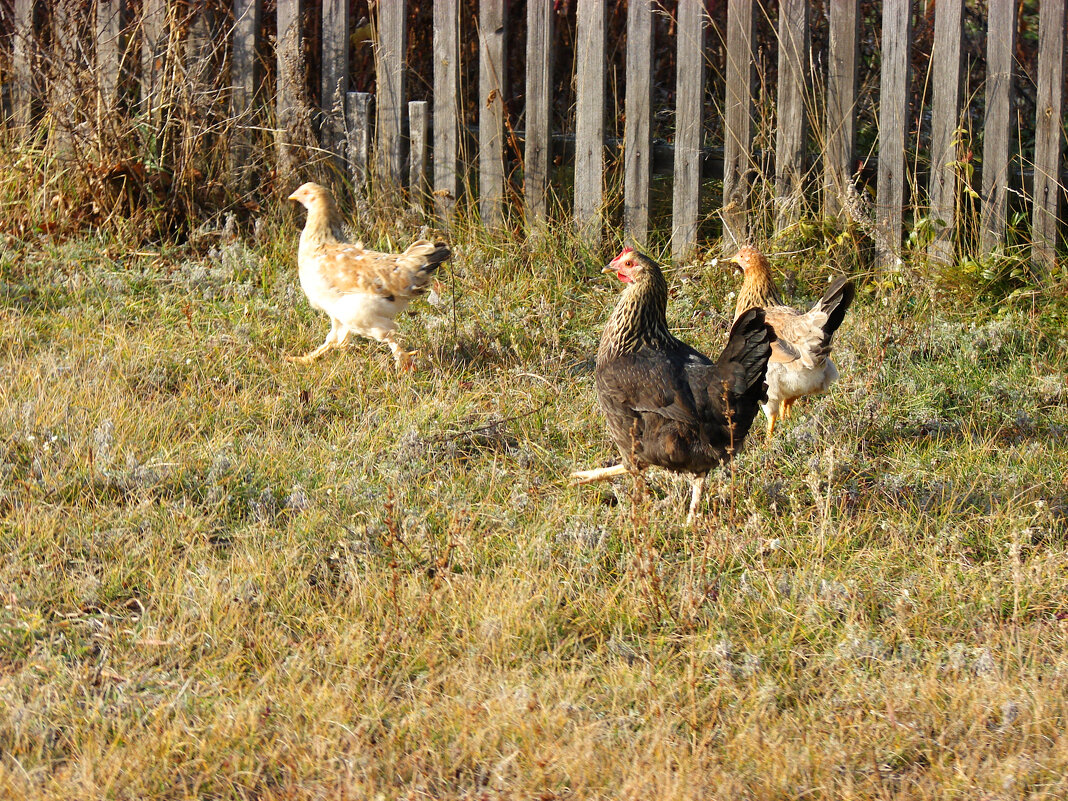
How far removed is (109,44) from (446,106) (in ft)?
7.56

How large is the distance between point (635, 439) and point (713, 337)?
186 centimetres

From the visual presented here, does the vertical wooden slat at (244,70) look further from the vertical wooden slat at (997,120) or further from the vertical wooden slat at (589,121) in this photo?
the vertical wooden slat at (997,120)

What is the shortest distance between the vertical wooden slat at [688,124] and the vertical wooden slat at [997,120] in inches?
63.5

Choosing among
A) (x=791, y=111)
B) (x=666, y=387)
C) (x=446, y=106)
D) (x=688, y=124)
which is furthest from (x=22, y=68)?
(x=666, y=387)

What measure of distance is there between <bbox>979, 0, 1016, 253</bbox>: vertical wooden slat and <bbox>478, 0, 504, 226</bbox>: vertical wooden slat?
112 inches

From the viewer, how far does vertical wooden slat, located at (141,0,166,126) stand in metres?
7.20

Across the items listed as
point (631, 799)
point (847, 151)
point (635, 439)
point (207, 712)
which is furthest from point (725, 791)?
point (847, 151)

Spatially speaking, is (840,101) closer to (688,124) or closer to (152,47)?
(688,124)

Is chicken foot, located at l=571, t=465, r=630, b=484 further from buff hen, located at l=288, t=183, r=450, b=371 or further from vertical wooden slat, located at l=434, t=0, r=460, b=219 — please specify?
vertical wooden slat, located at l=434, t=0, r=460, b=219

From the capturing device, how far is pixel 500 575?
3.93 m

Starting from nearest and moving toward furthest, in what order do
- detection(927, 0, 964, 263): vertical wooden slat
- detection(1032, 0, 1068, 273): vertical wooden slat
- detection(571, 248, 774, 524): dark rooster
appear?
detection(571, 248, 774, 524): dark rooster < detection(1032, 0, 1068, 273): vertical wooden slat < detection(927, 0, 964, 263): vertical wooden slat

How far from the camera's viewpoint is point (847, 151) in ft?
21.6

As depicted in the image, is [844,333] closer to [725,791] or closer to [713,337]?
[713,337]

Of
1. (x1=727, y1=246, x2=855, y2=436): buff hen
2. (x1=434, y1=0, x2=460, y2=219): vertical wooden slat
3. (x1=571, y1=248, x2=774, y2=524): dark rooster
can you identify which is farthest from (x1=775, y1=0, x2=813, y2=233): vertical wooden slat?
(x1=571, y1=248, x2=774, y2=524): dark rooster
